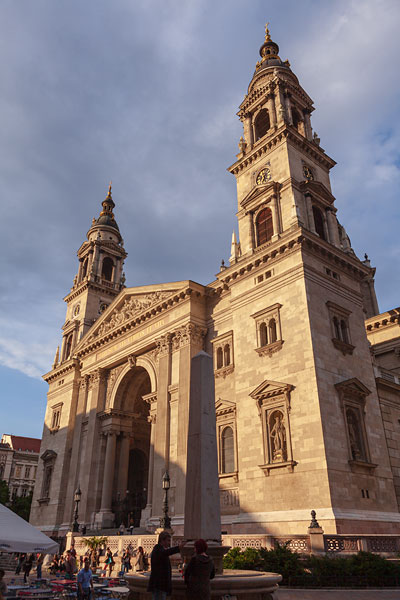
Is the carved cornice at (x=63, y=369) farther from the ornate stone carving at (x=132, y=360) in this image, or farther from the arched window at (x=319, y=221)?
the arched window at (x=319, y=221)

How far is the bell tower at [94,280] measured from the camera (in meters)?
50.0

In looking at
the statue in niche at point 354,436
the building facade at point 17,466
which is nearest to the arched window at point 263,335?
the statue in niche at point 354,436

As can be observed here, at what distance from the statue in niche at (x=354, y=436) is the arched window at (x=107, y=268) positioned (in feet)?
119

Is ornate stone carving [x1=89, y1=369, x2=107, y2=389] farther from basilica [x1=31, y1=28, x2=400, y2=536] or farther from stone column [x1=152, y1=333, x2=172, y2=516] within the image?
stone column [x1=152, y1=333, x2=172, y2=516]

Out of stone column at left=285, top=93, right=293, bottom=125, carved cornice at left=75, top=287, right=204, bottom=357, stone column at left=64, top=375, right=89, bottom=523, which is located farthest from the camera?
stone column at left=64, top=375, right=89, bottom=523

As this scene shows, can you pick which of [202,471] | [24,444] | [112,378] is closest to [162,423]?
[112,378]

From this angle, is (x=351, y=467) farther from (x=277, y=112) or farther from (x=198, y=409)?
(x=277, y=112)

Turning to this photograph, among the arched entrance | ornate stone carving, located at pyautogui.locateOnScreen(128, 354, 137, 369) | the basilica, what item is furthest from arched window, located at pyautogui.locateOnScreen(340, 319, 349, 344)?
the arched entrance

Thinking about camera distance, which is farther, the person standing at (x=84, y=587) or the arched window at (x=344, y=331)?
the arched window at (x=344, y=331)

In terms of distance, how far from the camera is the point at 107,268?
5450 centimetres

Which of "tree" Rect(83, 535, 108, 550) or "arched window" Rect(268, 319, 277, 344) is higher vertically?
"arched window" Rect(268, 319, 277, 344)

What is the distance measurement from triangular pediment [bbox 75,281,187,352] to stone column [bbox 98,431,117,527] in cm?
915

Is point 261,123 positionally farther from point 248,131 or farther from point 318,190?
point 318,190

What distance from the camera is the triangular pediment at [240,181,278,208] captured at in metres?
30.5
